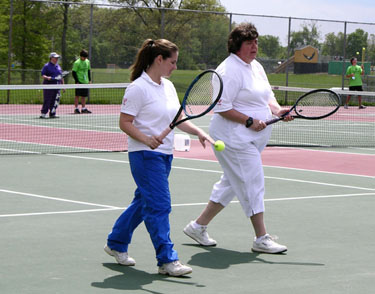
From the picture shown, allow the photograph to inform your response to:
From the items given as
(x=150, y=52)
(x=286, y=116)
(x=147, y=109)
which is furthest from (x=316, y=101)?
(x=147, y=109)

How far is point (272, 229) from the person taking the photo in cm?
720

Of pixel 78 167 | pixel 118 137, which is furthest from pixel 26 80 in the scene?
pixel 78 167

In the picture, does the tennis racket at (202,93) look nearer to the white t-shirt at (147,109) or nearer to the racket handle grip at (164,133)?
the white t-shirt at (147,109)

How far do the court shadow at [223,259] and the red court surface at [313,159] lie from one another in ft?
16.7

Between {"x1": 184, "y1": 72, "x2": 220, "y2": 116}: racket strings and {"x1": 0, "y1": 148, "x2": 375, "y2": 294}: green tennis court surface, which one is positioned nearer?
{"x1": 0, "y1": 148, "x2": 375, "y2": 294}: green tennis court surface

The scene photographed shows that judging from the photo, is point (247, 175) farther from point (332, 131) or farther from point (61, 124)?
point (61, 124)

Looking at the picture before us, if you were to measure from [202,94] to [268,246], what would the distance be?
1.22 meters

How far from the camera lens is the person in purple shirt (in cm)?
2003

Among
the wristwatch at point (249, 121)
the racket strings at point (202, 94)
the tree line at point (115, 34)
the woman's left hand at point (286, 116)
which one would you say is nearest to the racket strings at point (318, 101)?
the woman's left hand at point (286, 116)

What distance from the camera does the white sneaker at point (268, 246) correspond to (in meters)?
6.26

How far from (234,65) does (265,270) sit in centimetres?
156

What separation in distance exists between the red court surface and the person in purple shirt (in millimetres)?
6662

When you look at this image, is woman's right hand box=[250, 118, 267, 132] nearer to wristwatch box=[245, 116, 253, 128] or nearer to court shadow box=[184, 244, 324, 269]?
wristwatch box=[245, 116, 253, 128]

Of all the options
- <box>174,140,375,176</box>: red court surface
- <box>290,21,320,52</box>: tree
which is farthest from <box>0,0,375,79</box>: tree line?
<box>174,140,375,176</box>: red court surface
